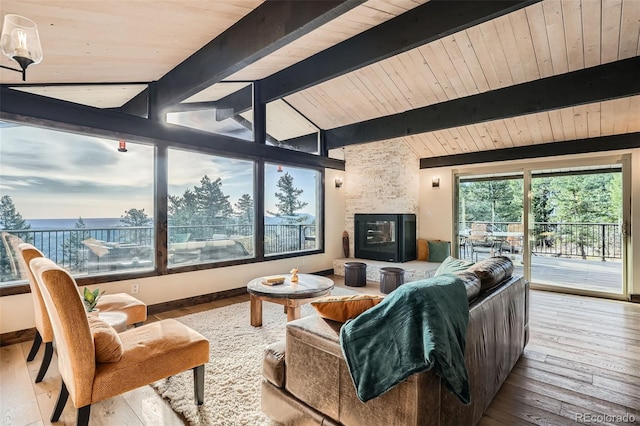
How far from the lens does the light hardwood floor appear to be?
200cm

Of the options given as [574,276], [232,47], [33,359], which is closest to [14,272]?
[33,359]

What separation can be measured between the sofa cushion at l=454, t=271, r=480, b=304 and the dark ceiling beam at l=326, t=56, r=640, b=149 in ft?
9.59

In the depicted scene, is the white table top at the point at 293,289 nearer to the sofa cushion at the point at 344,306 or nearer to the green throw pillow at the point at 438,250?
the sofa cushion at the point at 344,306

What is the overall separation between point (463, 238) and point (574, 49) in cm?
380

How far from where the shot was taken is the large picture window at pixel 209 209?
4.33 metres

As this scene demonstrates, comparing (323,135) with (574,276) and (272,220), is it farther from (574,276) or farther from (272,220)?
(574,276)

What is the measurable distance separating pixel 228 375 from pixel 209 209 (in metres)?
2.86

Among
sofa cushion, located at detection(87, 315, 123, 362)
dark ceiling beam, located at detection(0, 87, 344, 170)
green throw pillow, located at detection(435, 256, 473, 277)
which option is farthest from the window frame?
green throw pillow, located at detection(435, 256, 473, 277)

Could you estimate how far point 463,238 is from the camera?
20.9 feet

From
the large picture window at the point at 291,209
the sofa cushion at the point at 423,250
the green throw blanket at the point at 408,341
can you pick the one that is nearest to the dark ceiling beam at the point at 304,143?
the large picture window at the point at 291,209

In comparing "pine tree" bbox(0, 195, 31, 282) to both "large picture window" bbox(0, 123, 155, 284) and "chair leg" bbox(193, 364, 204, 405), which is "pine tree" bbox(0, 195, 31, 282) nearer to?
"large picture window" bbox(0, 123, 155, 284)

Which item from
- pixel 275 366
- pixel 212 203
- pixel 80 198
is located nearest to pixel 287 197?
pixel 212 203

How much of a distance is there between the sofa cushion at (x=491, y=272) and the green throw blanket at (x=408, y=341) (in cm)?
76

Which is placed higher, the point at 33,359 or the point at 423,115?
the point at 423,115
